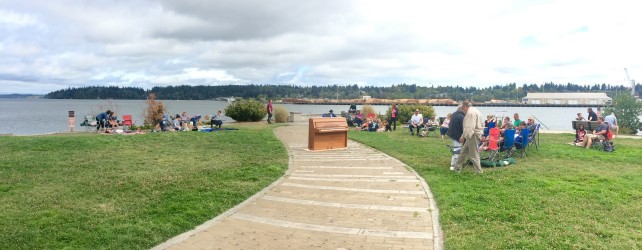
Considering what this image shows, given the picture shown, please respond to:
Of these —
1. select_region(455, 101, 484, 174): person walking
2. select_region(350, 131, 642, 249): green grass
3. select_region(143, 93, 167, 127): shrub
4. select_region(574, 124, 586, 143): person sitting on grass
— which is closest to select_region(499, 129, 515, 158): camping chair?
select_region(350, 131, 642, 249): green grass

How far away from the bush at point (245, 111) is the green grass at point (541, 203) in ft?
51.6

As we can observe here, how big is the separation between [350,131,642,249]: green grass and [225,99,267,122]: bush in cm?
1572

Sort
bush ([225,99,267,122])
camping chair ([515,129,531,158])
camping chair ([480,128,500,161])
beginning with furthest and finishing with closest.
→ bush ([225,99,267,122]) < camping chair ([515,129,531,158]) < camping chair ([480,128,500,161])

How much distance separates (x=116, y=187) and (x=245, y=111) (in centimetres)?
1834

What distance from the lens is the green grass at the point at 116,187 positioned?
5.69m

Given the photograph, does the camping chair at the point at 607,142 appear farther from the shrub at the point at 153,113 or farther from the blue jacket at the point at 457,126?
the shrub at the point at 153,113

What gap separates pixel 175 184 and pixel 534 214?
5984 mm

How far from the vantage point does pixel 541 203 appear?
22.7 ft

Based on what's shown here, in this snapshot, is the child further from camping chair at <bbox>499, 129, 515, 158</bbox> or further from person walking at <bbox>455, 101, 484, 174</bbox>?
person walking at <bbox>455, 101, 484, 174</bbox>

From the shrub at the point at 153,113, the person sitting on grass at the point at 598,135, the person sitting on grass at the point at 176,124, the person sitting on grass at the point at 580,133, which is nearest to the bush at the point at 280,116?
the shrub at the point at 153,113

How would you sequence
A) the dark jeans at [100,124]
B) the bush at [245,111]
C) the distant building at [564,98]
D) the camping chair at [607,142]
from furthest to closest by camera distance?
the distant building at [564,98]
the bush at [245,111]
the dark jeans at [100,124]
the camping chair at [607,142]

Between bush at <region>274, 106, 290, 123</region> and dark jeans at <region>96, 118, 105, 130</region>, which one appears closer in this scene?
dark jeans at <region>96, 118, 105, 130</region>

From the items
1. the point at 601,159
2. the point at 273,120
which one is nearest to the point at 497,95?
the point at 273,120

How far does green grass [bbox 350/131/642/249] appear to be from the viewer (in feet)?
17.4
